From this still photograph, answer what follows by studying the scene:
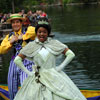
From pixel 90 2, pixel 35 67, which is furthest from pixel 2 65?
pixel 90 2

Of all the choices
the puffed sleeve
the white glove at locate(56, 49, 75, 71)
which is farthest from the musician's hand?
the white glove at locate(56, 49, 75, 71)

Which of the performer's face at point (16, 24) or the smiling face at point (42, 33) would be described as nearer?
the smiling face at point (42, 33)

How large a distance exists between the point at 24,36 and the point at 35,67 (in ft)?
3.40

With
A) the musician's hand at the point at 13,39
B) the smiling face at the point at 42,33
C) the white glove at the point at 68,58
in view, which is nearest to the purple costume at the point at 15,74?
the musician's hand at the point at 13,39

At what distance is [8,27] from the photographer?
21.9 m

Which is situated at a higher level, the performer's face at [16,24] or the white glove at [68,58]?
the performer's face at [16,24]

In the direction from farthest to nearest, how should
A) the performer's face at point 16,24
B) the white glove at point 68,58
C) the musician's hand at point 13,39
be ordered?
the performer's face at point 16,24 → the musician's hand at point 13,39 → the white glove at point 68,58

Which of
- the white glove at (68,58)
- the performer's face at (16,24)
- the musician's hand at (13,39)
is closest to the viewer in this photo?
the white glove at (68,58)

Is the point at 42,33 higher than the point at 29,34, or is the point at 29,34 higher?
the point at 42,33

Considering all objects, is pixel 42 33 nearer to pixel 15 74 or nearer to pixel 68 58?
pixel 68 58

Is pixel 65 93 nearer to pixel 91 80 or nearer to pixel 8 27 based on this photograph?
pixel 91 80

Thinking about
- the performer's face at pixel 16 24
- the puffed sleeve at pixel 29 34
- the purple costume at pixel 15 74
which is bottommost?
the purple costume at pixel 15 74

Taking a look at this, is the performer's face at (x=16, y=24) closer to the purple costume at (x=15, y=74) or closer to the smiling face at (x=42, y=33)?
the purple costume at (x=15, y=74)

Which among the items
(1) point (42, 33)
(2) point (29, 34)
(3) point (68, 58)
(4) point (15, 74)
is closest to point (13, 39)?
(2) point (29, 34)
